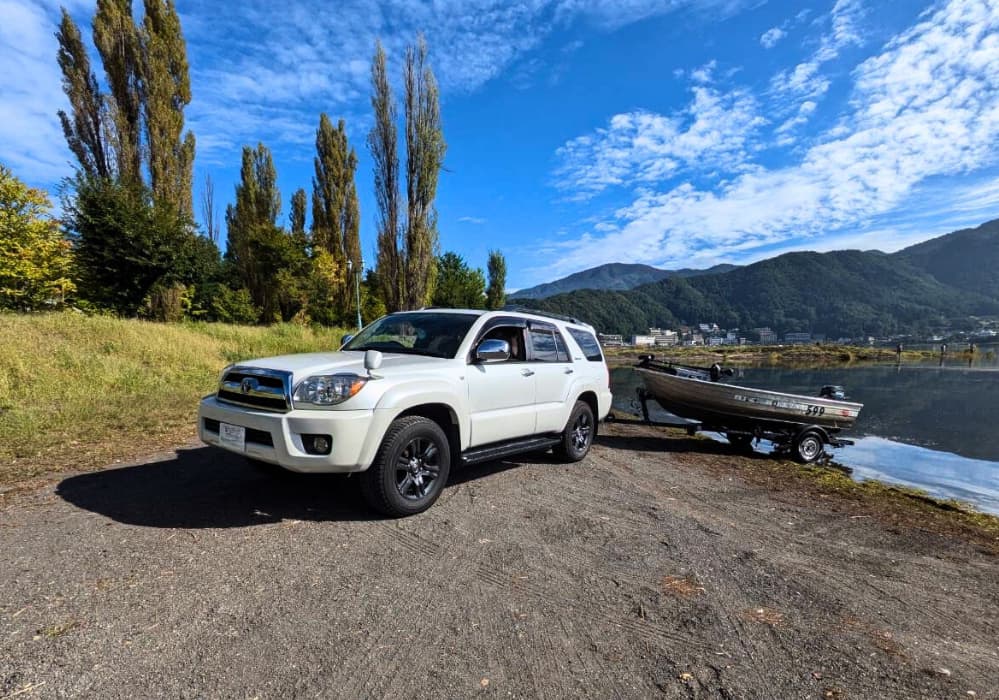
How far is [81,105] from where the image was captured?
773 inches

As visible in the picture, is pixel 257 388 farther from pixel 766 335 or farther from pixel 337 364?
pixel 766 335

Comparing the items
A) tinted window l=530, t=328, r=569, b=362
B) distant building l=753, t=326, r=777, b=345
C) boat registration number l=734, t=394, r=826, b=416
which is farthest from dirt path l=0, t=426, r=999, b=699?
distant building l=753, t=326, r=777, b=345

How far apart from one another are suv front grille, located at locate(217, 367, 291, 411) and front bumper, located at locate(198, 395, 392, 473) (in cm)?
10

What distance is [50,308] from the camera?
1441cm

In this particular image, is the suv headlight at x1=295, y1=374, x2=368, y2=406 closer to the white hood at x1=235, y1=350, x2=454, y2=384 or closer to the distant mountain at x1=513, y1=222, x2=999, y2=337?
the white hood at x1=235, y1=350, x2=454, y2=384

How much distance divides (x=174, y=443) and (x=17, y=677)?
16.4 ft

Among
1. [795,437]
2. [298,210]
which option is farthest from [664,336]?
[795,437]

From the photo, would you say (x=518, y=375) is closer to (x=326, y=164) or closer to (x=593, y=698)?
(x=593, y=698)

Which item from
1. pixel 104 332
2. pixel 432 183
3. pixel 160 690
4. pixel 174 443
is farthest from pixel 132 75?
pixel 160 690

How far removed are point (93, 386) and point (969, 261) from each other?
252 metres

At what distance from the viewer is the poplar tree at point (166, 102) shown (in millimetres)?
19781

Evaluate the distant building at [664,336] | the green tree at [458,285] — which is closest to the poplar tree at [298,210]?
the green tree at [458,285]

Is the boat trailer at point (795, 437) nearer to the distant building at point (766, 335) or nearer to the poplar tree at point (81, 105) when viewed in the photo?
the poplar tree at point (81, 105)

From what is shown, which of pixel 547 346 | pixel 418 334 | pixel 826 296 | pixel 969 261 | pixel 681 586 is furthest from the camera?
pixel 969 261
